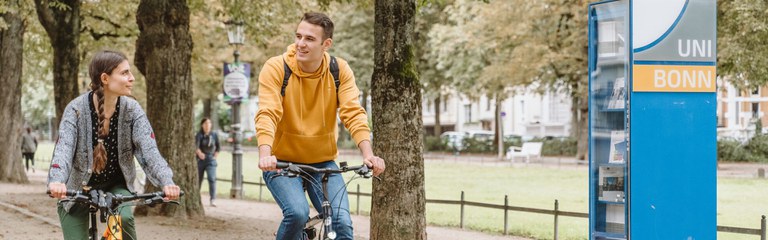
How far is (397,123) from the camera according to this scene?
908 cm

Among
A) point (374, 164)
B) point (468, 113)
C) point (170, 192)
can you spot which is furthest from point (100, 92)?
point (468, 113)

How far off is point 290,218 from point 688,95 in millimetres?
3813

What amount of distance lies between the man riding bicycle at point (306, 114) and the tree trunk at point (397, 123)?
146 inches

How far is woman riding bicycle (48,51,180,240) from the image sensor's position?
4.84 meters

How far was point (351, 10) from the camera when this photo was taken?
4856cm

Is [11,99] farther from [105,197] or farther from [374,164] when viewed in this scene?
[374,164]

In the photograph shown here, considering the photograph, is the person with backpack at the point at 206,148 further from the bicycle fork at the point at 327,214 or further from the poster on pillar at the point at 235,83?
the bicycle fork at the point at 327,214

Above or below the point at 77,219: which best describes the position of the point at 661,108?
above

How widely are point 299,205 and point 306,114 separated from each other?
523 mm

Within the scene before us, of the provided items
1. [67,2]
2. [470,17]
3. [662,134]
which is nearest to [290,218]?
[662,134]

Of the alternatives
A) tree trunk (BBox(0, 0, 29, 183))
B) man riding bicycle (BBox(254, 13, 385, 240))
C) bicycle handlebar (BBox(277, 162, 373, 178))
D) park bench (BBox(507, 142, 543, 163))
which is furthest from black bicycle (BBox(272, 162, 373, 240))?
park bench (BBox(507, 142, 543, 163))

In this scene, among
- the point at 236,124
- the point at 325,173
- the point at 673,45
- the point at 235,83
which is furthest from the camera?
the point at 236,124

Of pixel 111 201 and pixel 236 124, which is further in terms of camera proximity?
pixel 236 124

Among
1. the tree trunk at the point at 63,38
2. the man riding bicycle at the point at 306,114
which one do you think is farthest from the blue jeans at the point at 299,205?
the tree trunk at the point at 63,38
